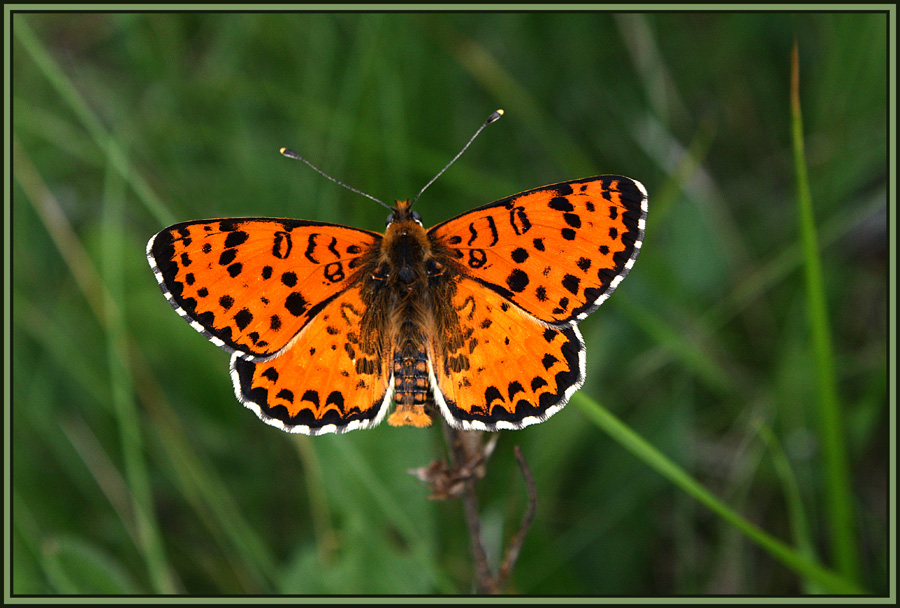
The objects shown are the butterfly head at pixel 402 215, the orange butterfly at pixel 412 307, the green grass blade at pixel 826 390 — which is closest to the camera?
the green grass blade at pixel 826 390

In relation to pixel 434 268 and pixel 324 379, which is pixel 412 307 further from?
pixel 324 379

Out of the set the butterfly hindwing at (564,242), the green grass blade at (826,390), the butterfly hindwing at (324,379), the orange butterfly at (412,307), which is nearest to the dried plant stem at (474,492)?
the orange butterfly at (412,307)

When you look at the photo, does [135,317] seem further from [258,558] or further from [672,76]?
[672,76]

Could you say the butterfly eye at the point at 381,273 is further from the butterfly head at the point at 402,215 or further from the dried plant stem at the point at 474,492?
→ the dried plant stem at the point at 474,492

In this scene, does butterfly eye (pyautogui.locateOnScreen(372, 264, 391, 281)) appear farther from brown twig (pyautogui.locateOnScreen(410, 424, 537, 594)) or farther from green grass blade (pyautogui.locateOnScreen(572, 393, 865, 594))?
green grass blade (pyautogui.locateOnScreen(572, 393, 865, 594))

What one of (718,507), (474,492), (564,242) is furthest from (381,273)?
(718,507)

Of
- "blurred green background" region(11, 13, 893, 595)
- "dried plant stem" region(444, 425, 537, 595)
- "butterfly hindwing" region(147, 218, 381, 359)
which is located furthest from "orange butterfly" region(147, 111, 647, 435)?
"blurred green background" region(11, 13, 893, 595)
